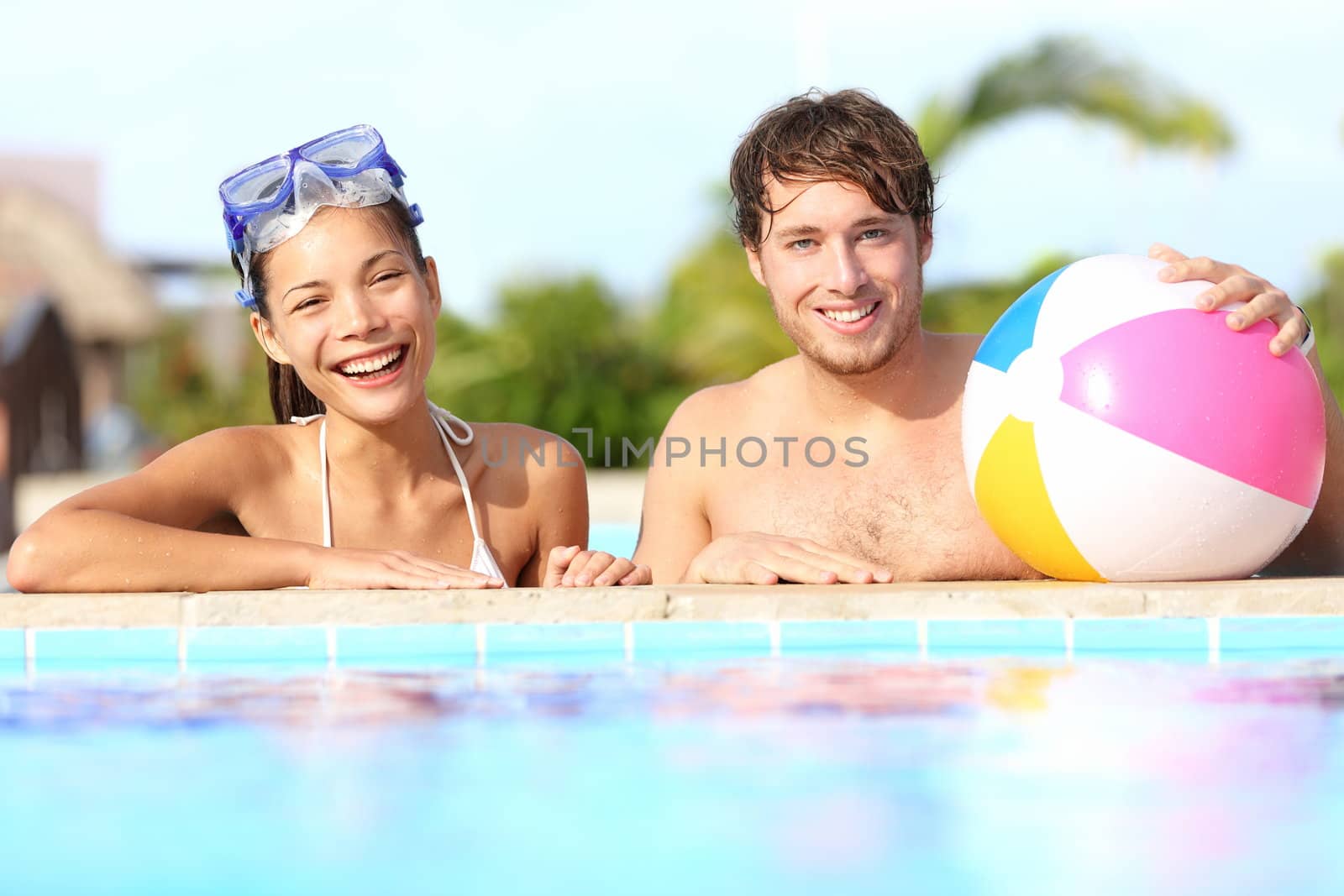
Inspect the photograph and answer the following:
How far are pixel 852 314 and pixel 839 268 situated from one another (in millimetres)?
165

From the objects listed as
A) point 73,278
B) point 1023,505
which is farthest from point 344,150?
point 73,278

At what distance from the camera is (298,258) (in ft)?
13.2

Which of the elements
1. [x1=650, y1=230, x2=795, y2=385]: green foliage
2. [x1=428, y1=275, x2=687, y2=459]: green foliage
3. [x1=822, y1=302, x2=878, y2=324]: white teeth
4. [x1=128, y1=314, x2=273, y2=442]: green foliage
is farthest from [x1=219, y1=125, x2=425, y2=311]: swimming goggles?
[x1=128, y1=314, x2=273, y2=442]: green foliage

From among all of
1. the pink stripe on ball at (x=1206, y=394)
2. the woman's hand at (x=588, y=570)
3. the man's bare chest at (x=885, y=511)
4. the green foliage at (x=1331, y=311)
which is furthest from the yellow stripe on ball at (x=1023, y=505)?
the green foliage at (x=1331, y=311)

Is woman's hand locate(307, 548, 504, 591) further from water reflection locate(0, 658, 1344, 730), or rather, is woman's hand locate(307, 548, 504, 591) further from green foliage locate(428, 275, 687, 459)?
green foliage locate(428, 275, 687, 459)

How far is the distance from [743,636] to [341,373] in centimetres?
140

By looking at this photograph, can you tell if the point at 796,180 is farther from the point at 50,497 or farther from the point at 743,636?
the point at 50,497

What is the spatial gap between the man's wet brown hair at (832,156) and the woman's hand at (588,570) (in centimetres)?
111

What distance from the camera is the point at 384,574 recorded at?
12.1 ft

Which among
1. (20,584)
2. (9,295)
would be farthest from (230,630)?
(9,295)

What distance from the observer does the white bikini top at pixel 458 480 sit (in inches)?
164

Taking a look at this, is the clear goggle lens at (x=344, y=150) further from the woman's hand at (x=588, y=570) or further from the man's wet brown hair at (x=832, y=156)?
the woman's hand at (x=588, y=570)

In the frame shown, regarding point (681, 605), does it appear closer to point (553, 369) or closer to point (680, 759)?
point (680, 759)

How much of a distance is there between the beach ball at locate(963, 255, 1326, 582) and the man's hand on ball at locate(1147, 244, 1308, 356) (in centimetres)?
3
